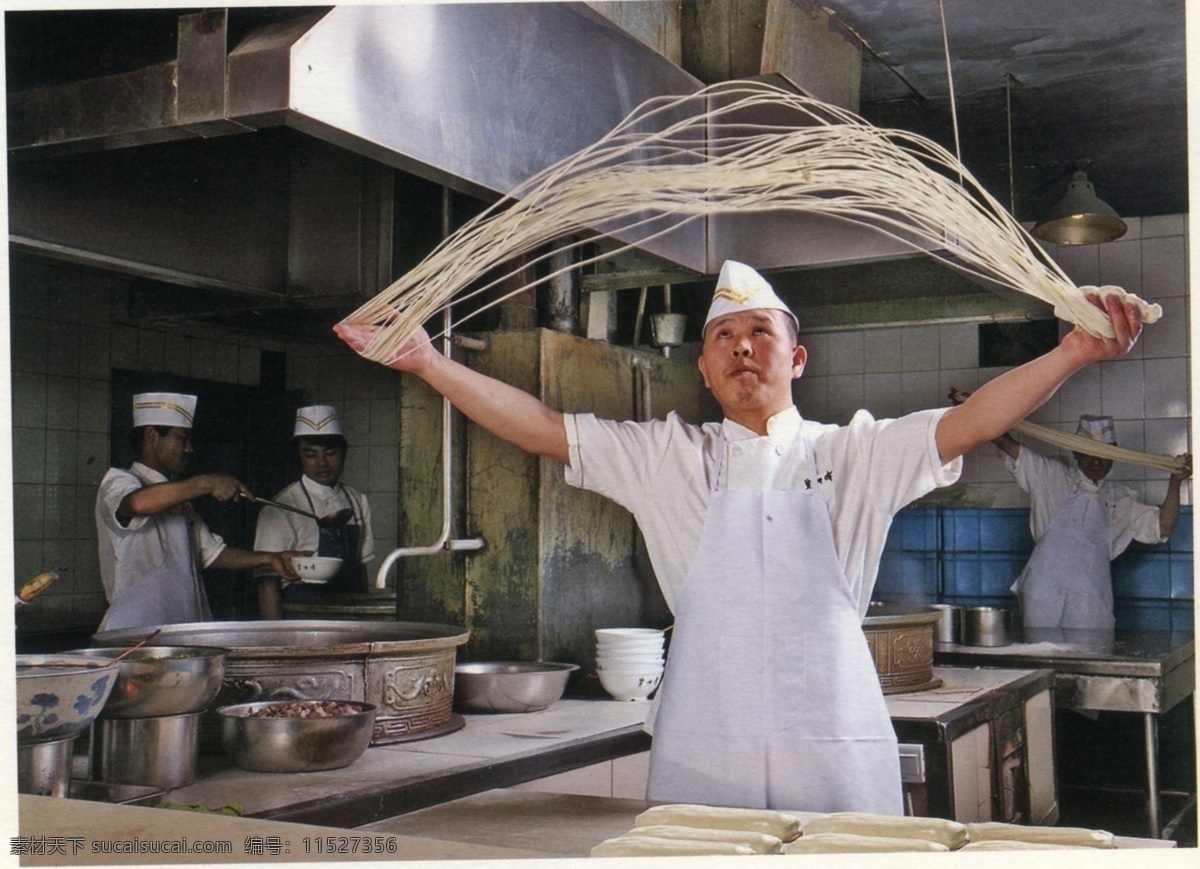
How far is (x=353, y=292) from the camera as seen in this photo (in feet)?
10.3

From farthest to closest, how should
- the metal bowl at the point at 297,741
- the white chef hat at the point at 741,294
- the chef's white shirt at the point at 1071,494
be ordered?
the chef's white shirt at the point at 1071,494 → the white chef hat at the point at 741,294 → the metal bowl at the point at 297,741

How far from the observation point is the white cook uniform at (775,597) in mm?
1953

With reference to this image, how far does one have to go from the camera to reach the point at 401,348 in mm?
1929

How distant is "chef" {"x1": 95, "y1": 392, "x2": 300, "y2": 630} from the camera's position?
3545mm

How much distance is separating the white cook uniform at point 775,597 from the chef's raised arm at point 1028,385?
0.05 m

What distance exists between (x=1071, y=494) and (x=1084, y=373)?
521 millimetres

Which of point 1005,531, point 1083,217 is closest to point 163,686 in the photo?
point 1083,217

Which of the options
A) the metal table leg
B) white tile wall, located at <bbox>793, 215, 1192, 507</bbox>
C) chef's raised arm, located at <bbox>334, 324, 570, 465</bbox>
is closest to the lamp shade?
white tile wall, located at <bbox>793, 215, 1192, 507</bbox>

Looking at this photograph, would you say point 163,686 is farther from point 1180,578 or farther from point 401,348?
point 1180,578

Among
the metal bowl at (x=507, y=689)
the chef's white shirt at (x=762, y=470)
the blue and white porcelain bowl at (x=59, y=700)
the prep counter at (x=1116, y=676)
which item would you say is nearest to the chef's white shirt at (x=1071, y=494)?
the prep counter at (x=1116, y=676)

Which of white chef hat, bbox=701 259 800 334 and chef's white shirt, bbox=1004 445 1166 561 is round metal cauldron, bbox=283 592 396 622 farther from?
chef's white shirt, bbox=1004 445 1166 561

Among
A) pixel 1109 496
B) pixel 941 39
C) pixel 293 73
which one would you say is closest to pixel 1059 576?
pixel 1109 496

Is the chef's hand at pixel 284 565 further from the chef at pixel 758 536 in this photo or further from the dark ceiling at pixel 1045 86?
the dark ceiling at pixel 1045 86

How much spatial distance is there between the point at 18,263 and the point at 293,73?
3.11 meters
